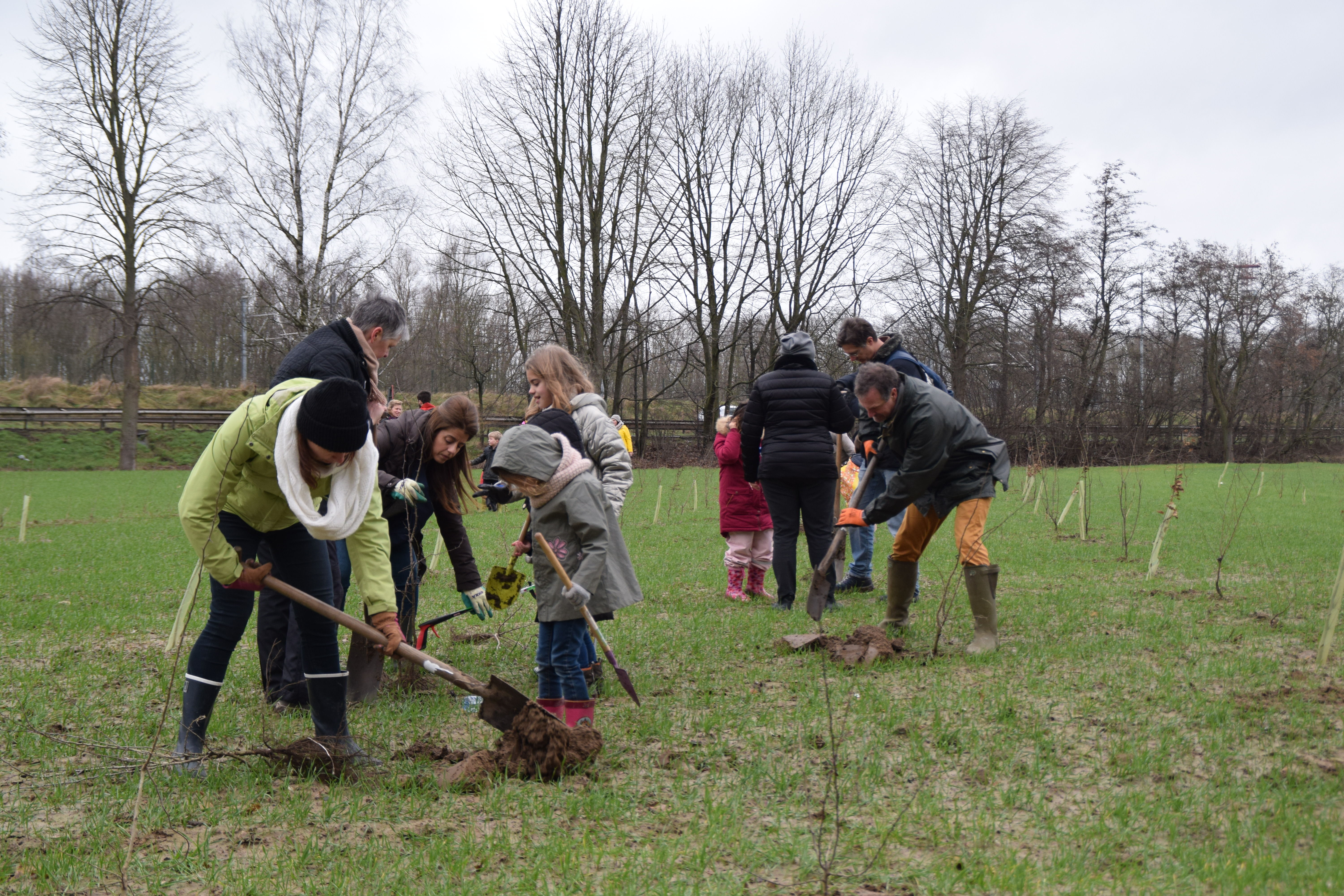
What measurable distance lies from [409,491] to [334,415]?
153 centimetres

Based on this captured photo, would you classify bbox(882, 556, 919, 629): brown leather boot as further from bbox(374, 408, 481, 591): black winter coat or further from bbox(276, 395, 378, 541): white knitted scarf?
bbox(276, 395, 378, 541): white knitted scarf

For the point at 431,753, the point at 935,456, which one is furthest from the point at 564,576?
the point at 935,456

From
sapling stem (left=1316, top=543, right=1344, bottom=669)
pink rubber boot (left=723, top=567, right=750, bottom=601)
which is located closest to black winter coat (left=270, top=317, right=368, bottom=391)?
pink rubber boot (left=723, top=567, right=750, bottom=601)

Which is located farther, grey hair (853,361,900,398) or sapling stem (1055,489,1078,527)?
sapling stem (1055,489,1078,527)

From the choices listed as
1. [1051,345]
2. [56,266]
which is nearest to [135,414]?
[56,266]

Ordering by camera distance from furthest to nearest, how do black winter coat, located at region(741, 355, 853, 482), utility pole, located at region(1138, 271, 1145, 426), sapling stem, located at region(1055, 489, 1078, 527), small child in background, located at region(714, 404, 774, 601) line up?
utility pole, located at region(1138, 271, 1145, 426)
sapling stem, located at region(1055, 489, 1078, 527)
small child in background, located at region(714, 404, 774, 601)
black winter coat, located at region(741, 355, 853, 482)

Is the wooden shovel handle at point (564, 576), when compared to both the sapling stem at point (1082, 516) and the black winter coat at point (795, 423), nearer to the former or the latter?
the black winter coat at point (795, 423)

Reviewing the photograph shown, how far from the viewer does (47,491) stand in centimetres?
2086

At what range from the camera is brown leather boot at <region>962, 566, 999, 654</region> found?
5.22m

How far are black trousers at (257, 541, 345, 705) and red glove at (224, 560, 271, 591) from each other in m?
1.02

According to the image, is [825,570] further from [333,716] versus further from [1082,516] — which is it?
[1082,516]

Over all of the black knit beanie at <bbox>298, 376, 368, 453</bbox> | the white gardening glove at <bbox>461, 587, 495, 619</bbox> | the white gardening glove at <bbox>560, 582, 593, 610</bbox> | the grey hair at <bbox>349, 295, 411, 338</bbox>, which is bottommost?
the white gardening glove at <bbox>461, 587, 495, 619</bbox>

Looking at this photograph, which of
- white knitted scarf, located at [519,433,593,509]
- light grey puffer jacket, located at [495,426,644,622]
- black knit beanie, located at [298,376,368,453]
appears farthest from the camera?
white knitted scarf, located at [519,433,593,509]

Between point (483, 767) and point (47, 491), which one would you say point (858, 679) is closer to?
point (483, 767)
